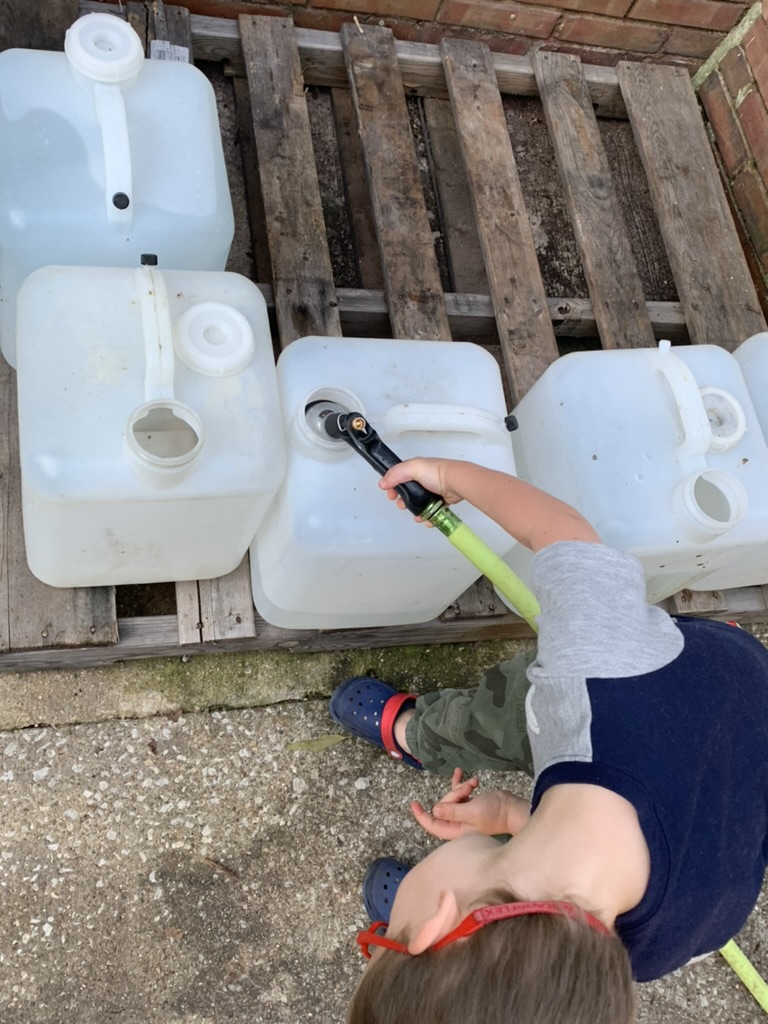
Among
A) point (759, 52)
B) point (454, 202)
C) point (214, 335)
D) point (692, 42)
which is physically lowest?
point (214, 335)

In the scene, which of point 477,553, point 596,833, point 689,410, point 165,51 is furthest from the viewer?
point 165,51

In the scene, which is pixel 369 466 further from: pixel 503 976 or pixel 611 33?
pixel 611 33

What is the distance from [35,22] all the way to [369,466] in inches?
42.1

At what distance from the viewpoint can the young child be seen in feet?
2.52

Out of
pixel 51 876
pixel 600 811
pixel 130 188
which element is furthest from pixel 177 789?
pixel 130 188

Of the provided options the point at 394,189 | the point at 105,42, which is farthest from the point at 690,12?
the point at 105,42

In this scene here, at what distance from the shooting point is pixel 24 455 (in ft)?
3.67

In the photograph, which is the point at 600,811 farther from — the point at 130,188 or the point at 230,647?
the point at 130,188

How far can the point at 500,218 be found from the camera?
1.82 meters

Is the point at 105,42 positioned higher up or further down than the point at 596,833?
higher up

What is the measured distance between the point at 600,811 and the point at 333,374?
73cm

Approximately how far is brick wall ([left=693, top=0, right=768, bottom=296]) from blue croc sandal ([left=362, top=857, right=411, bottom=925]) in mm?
1513

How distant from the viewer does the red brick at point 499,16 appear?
196 cm

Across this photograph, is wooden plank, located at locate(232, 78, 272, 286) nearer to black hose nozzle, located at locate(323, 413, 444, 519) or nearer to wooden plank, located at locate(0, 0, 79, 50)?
wooden plank, located at locate(0, 0, 79, 50)
